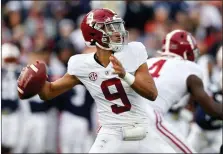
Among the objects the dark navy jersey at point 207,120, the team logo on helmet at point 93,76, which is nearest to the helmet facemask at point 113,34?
the team logo on helmet at point 93,76

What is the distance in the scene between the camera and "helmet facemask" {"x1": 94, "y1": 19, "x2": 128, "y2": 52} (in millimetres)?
6988

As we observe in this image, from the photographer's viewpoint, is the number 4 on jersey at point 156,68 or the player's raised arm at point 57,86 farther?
the number 4 on jersey at point 156,68

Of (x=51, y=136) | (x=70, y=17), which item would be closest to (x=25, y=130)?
(x=51, y=136)

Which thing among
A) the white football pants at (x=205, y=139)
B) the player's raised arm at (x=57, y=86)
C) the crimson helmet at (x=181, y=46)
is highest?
the player's raised arm at (x=57, y=86)

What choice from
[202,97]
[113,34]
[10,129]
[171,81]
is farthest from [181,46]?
[10,129]

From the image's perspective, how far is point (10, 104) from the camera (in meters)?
11.4

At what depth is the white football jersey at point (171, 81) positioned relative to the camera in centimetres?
811

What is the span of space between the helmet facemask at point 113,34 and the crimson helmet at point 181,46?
5.11 ft

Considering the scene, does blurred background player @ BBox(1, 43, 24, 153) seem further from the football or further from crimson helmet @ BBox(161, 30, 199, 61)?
the football

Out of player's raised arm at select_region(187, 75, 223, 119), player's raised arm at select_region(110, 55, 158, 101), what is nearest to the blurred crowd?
player's raised arm at select_region(187, 75, 223, 119)

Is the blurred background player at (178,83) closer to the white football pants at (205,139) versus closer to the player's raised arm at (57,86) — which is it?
the player's raised arm at (57,86)

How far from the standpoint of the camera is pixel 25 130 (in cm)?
1173

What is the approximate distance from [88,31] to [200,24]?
8023mm

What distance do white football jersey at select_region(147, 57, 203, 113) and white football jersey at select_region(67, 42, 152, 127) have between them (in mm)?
975
